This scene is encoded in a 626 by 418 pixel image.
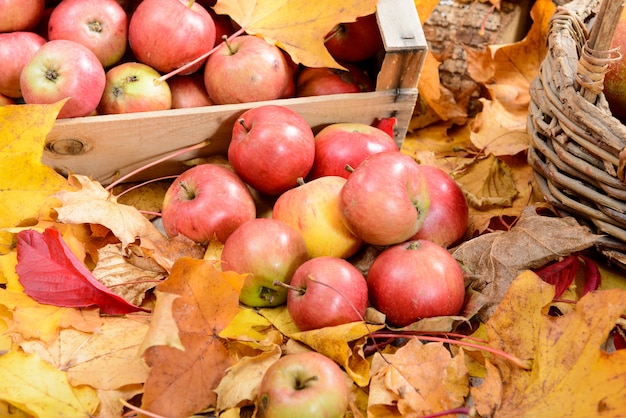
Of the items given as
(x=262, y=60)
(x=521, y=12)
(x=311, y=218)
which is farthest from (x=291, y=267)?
(x=521, y=12)

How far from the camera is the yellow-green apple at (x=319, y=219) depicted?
35.0 inches

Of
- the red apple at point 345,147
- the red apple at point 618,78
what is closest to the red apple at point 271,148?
the red apple at point 345,147

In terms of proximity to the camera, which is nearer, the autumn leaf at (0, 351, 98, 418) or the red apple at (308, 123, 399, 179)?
the autumn leaf at (0, 351, 98, 418)

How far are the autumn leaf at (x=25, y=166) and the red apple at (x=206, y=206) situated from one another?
17cm

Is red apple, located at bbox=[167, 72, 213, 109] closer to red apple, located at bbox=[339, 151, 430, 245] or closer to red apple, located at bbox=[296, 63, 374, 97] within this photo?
red apple, located at bbox=[296, 63, 374, 97]

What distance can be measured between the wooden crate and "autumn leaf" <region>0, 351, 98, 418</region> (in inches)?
15.7

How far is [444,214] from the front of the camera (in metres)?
0.93

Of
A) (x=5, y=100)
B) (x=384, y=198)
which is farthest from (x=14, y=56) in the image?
(x=384, y=198)

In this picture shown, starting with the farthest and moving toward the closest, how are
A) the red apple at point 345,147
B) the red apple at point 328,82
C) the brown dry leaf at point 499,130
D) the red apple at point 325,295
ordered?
the brown dry leaf at point 499,130 → the red apple at point 328,82 → the red apple at point 345,147 → the red apple at point 325,295

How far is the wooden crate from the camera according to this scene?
3.17 feet

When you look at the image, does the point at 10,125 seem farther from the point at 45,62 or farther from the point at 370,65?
the point at 370,65

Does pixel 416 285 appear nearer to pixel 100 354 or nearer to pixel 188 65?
pixel 100 354

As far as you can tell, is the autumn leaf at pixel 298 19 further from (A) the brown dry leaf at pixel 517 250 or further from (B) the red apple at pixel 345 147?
(A) the brown dry leaf at pixel 517 250

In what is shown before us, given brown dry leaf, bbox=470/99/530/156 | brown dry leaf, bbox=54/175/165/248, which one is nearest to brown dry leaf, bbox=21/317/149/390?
brown dry leaf, bbox=54/175/165/248
